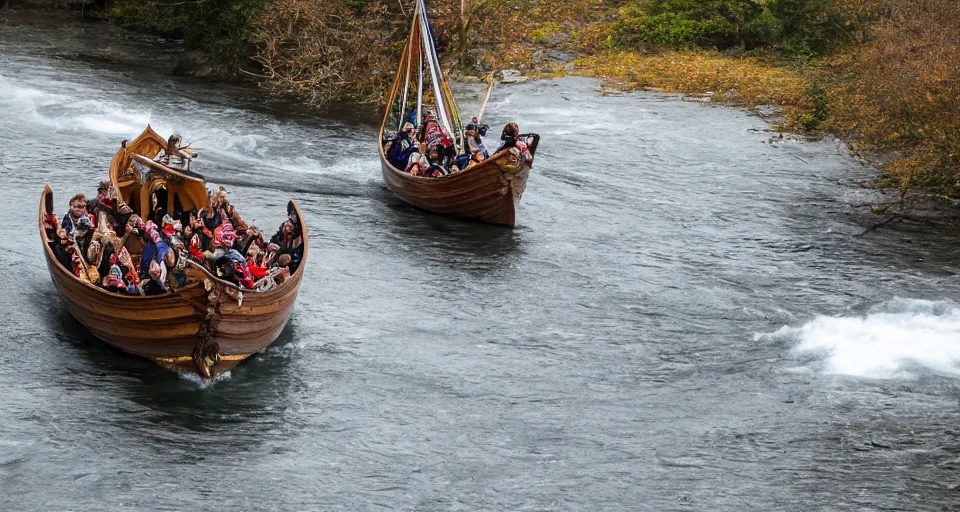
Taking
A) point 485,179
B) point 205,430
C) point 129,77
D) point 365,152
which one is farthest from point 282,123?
point 205,430

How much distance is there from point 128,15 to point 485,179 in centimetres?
2569

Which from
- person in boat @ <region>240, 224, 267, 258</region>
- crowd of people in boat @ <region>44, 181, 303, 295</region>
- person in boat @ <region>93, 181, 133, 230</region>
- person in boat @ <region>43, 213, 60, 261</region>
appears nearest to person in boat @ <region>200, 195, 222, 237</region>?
crowd of people in boat @ <region>44, 181, 303, 295</region>

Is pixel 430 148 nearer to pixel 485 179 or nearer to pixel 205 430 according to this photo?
pixel 485 179

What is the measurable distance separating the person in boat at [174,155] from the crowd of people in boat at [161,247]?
248cm

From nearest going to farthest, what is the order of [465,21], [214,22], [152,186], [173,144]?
Result: [152,186] → [173,144] → [465,21] → [214,22]

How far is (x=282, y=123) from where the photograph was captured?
36094mm

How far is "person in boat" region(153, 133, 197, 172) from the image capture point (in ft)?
82.9

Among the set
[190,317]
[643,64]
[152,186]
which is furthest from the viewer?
[643,64]

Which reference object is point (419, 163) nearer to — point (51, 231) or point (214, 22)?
point (51, 231)

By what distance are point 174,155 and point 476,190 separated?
22.2 ft

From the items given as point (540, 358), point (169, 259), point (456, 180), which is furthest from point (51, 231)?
point (456, 180)

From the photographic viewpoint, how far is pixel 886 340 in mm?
21156

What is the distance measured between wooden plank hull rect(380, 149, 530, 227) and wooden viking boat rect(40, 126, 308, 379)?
20.8 ft

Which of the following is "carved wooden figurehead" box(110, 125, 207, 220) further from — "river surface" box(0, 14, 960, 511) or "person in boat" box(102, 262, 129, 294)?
"person in boat" box(102, 262, 129, 294)
